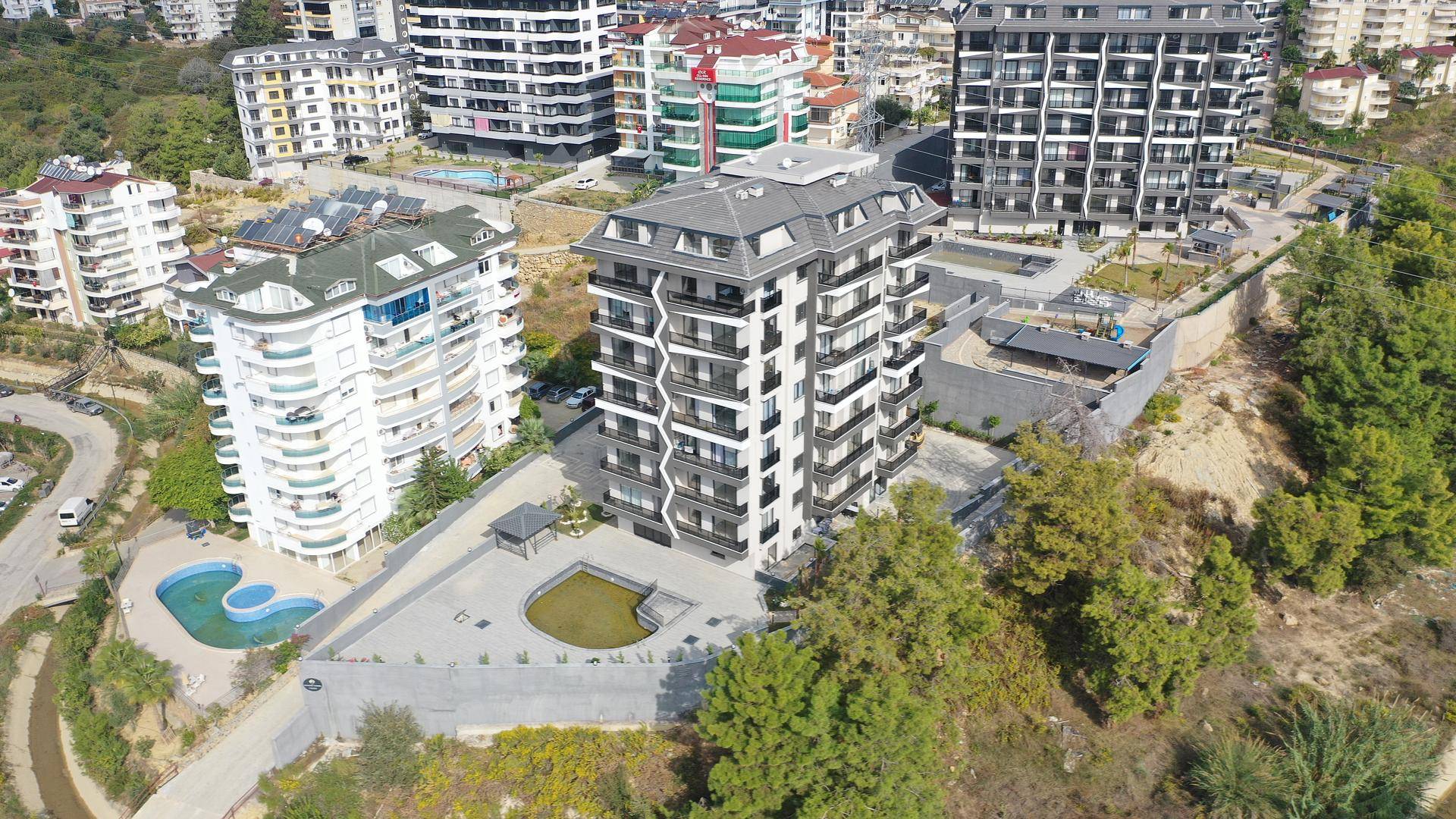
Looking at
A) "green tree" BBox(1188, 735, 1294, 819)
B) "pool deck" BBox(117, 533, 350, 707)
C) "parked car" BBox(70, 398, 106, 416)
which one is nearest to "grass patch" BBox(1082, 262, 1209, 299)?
"green tree" BBox(1188, 735, 1294, 819)

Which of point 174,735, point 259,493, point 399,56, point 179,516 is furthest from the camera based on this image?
point 399,56

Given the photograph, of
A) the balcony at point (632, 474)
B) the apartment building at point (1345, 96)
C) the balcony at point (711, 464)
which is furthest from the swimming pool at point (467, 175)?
the apartment building at point (1345, 96)

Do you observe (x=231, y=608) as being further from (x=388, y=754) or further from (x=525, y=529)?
(x=525, y=529)

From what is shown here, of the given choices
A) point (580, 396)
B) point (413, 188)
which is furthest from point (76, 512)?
point (413, 188)

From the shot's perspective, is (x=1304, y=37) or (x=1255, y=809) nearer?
(x=1255, y=809)

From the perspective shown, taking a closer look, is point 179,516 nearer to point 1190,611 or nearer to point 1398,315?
point 1190,611

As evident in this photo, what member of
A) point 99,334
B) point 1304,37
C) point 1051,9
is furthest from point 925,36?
point 99,334

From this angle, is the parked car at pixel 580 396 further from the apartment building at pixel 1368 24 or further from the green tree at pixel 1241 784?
the apartment building at pixel 1368 24
